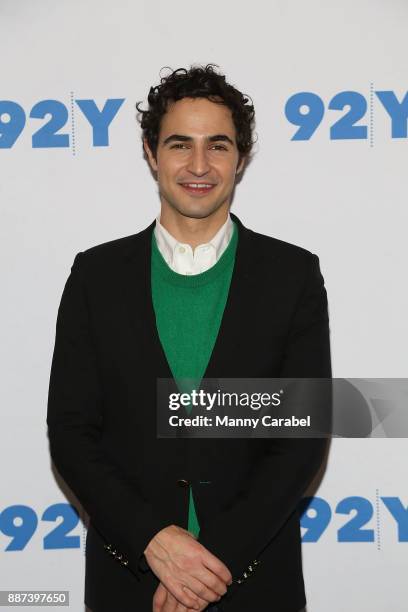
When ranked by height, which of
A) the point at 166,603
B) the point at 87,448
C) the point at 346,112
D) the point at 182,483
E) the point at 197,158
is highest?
the point at 346,112

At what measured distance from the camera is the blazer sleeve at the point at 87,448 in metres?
2.50

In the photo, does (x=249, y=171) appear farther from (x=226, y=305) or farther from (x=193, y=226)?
(x=226, y=305)

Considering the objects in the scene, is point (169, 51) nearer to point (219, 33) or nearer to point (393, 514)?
point (219, 33)

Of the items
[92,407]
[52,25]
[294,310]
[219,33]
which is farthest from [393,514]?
[52,25]

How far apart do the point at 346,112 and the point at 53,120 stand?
140cm

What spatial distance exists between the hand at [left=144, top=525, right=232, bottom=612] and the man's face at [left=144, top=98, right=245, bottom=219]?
3.95ft

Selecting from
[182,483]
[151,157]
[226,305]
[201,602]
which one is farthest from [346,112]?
[201,602]

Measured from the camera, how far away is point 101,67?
11.7ft

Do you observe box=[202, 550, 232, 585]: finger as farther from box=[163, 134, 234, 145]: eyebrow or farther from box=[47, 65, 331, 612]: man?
box=[163, 134, 234, 145]: eyebrow

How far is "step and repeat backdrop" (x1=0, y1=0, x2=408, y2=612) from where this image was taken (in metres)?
3.54

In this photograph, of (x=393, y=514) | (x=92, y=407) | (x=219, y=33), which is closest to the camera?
(x=92, y=407)

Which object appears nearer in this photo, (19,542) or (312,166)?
(312,166)

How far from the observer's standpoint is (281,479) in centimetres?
256

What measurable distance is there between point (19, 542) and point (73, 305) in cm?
168
